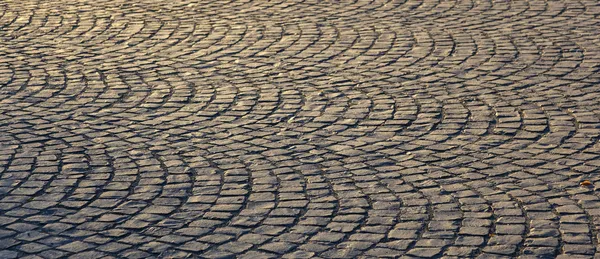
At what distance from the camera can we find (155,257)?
5.39 metres

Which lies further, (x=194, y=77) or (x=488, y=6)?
(x=488, y=6)

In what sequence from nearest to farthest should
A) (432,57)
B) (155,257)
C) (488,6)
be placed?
(155,257) < (432,57) < (488,6)

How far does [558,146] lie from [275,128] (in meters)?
2.10

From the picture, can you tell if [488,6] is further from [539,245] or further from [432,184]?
[539,245]

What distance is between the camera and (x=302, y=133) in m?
7.42

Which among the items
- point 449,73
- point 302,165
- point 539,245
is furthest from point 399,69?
point 539,245

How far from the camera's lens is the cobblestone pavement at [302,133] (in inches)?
224

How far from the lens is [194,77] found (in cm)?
898

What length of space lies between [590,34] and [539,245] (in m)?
5.30

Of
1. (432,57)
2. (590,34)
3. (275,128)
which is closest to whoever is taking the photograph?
(275,128)

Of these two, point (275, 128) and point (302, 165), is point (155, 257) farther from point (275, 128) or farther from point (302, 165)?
point (275, 128)

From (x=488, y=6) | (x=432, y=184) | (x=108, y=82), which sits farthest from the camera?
(x=488, y=6)

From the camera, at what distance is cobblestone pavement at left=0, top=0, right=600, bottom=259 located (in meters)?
5.70

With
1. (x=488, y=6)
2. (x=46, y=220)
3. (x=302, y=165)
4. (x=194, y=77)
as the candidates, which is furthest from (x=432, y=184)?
(x=488, y=6)
